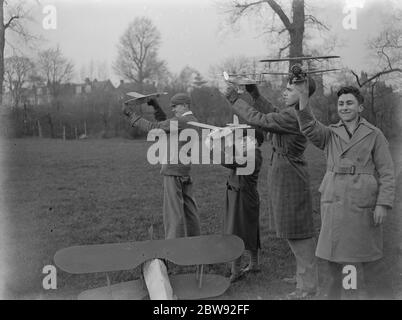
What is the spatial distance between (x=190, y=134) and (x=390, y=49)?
6.90ft

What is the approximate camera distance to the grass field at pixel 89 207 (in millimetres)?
4172

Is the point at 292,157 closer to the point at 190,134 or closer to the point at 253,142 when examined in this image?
the point at 253,142

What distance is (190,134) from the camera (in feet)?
14.4

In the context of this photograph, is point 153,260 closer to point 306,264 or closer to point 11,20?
point 306,264

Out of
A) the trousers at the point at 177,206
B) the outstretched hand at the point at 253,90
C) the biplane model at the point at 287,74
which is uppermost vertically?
the biplane model at the point at 287,74

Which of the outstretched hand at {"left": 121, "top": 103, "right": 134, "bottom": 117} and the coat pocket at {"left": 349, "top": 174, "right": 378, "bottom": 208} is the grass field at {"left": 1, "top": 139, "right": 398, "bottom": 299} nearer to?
the outstretched hand at {"left": 121, "top": 103, "right": 134, "bottom": 117}

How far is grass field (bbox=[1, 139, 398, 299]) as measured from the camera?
4.17 meters

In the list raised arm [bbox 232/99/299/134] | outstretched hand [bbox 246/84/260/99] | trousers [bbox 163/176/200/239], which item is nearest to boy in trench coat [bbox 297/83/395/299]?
raised arm [bbox 232/99/299/134]

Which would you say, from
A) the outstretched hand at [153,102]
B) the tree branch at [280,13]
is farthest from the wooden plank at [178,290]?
the tree branch at [280,13]

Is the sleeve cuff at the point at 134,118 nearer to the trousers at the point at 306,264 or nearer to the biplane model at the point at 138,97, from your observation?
the biplane model at the point at 138,97

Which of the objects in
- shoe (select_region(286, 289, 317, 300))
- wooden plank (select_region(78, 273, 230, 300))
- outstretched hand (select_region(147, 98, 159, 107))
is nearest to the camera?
wooden plank (select_region(78, 273, 230, 300))
